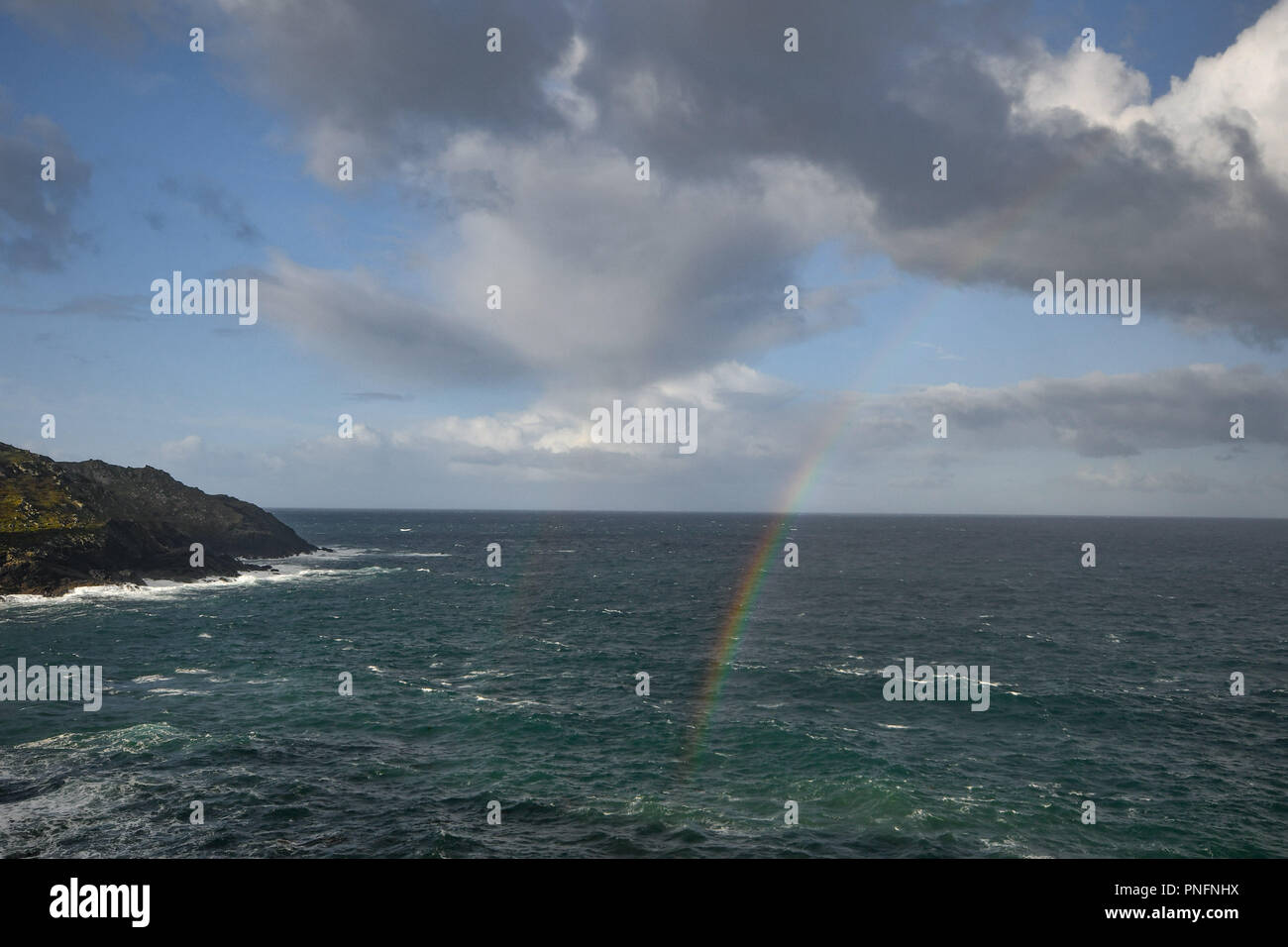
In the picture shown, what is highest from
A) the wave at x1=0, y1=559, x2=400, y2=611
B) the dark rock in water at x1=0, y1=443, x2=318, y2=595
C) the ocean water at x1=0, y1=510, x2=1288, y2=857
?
the dark rock in water at x1=0, y1=443, x2=318, y2=595

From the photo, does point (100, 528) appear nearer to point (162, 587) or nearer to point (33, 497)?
point (33, 497)

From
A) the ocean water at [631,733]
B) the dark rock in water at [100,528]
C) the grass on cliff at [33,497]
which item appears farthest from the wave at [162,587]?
the grass on cliff at [33,497]

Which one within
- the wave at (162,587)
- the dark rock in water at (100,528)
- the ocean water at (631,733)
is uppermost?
the dark rock in water at (100,528)

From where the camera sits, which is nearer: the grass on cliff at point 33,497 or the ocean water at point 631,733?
the ocean water at point 631,733

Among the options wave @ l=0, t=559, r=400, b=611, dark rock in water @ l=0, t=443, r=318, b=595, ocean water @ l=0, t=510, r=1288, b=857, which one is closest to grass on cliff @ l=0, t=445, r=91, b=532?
dark rock in water @ l=0, t=443, r=318, b=595

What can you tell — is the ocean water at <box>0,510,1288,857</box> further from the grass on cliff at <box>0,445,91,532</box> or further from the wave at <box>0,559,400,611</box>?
the grass on cliff at <box>0,445,91,532</box>

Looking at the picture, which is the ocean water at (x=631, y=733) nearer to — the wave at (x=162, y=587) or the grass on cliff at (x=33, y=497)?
the wave at (x=162, y=587)
